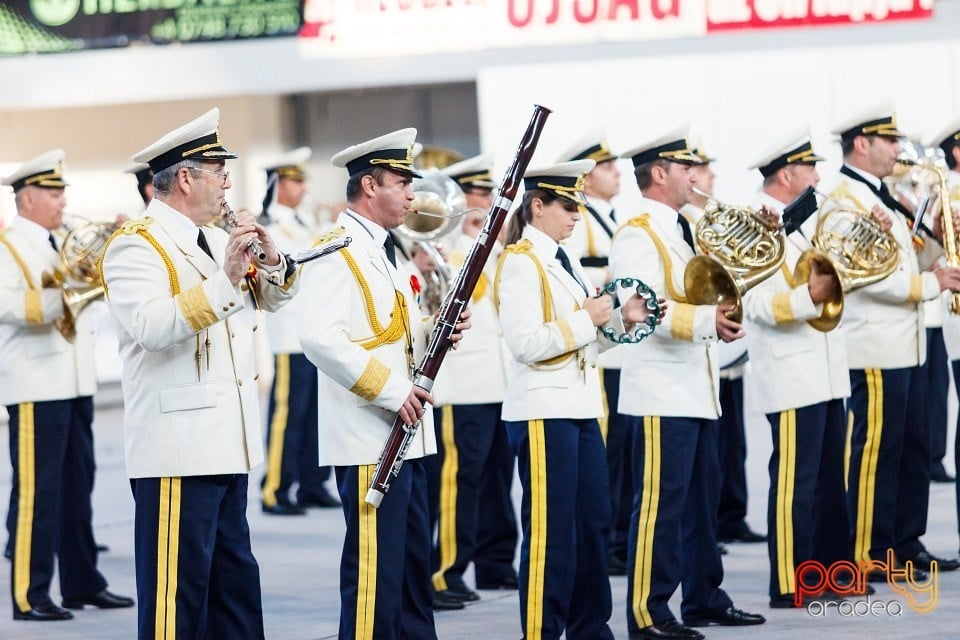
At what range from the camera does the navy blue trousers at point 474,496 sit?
21.7ft

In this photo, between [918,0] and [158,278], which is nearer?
[158,278]

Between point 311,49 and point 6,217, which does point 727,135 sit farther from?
point 6,217

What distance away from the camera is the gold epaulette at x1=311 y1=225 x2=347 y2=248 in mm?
4516

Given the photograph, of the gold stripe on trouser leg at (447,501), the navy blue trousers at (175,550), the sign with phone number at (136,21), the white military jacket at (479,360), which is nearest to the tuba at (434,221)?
the white military jacket at (479,360)

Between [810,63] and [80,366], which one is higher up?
[810,63]

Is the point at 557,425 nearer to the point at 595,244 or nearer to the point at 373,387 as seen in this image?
the point at 373,387

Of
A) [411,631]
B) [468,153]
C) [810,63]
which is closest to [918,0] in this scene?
[810,63]

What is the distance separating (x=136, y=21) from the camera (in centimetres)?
1496

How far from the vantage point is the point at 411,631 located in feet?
15.4

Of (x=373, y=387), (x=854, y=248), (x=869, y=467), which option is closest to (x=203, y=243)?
(x=373, y=387)

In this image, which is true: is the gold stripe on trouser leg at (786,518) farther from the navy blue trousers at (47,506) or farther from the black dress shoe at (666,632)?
the navy blue trousers at (47,506)

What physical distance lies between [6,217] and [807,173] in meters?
10.8

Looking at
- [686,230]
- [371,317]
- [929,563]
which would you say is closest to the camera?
[371,317]

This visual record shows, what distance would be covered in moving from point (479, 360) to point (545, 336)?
1.82 metres
